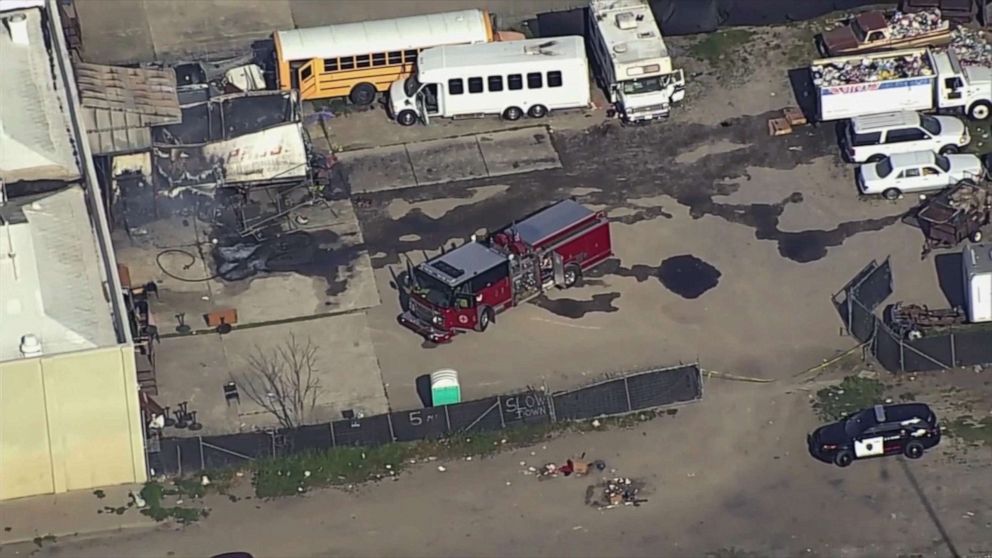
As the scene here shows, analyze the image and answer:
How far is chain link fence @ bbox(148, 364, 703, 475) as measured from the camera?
46344 mm

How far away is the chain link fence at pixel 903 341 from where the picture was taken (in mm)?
47906

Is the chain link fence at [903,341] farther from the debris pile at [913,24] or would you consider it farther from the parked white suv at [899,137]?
the debris pile at [913,24]

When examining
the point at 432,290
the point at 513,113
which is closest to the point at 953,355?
the point at 432,290

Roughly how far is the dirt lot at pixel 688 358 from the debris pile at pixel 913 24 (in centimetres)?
334

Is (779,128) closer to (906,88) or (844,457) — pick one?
(906,88)

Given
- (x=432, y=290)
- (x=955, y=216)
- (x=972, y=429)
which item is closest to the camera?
(x=972, y=429)

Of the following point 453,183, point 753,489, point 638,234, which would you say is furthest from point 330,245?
point 753,489

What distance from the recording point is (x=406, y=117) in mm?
57969

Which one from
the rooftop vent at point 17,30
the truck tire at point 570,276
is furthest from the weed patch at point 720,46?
the rooftop vent at point 17,30

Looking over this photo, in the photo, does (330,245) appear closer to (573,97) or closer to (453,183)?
(453,183)

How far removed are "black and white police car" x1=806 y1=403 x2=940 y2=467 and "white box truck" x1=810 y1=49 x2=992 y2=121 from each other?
40.4ft

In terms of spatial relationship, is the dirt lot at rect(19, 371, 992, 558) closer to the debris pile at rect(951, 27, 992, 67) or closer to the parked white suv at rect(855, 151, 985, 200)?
the parked white suv at rect(855, 151, 985, 200)

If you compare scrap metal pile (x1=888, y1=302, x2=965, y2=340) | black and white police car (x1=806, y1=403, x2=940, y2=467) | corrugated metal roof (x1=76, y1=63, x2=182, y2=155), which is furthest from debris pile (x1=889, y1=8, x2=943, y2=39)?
corrugated metal roof (x1=76, y1=63, x2=182, y2=155)

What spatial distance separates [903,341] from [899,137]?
842 cm
